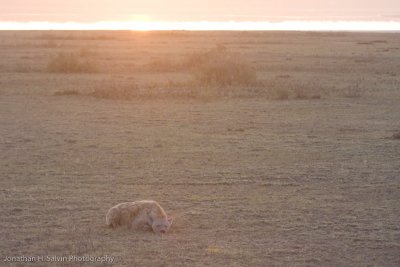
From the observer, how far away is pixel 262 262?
23.5 feet

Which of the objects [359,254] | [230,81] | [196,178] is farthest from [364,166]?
[230,81]

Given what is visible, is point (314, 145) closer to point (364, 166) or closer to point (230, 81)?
point (364, 166)

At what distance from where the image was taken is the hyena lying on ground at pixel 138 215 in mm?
8016

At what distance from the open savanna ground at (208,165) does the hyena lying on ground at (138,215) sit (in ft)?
0.42

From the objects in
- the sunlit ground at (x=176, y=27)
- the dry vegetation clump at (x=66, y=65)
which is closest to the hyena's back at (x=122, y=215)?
the dry vegetation clump at (x=66, y=65)

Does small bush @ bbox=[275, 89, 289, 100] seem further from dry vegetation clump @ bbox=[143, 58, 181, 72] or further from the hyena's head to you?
the hyena's head

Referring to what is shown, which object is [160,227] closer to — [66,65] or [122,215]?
[122,215]

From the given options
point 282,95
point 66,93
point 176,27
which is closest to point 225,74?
point 282,95

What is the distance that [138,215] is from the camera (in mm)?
8102

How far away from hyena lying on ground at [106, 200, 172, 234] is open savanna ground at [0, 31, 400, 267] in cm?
13

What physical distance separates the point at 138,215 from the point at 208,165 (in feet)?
11.2

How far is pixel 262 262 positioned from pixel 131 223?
5.55ft

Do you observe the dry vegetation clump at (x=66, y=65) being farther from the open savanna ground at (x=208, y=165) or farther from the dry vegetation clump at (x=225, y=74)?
the dry vegetation clump at (x=225, y=74)

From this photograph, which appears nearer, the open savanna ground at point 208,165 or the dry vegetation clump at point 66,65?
the open savanna ground at point 208,165
